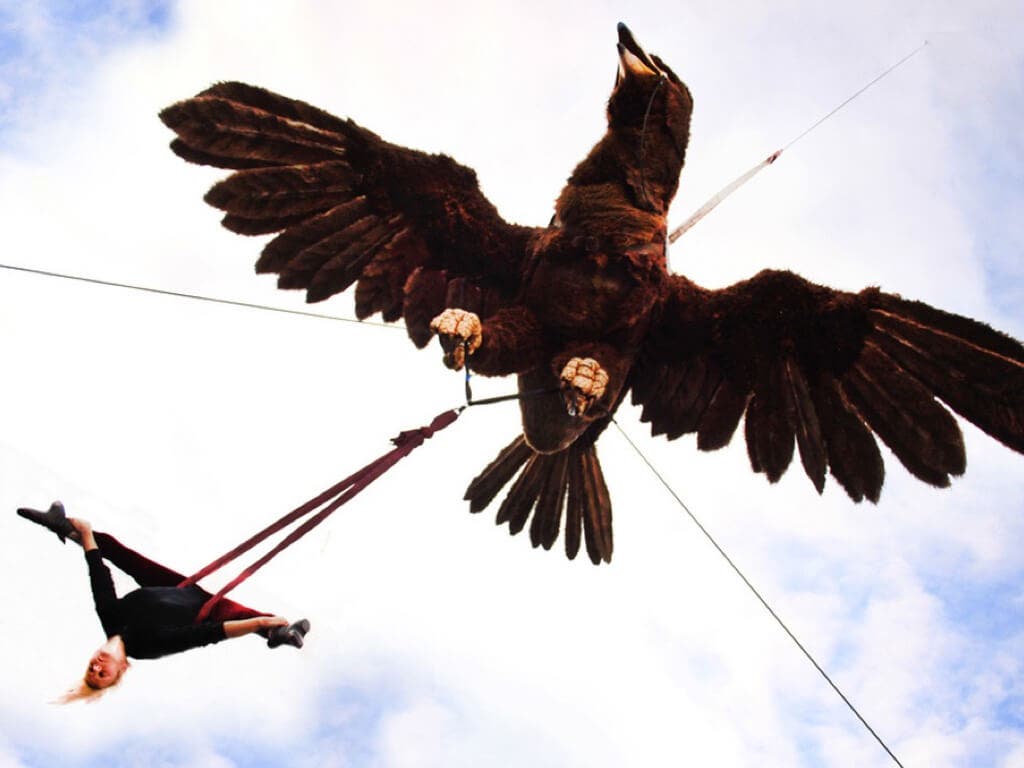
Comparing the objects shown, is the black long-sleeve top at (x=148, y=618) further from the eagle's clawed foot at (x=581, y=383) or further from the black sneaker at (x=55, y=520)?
the eagle's clawed foot at (x=581, y=383)

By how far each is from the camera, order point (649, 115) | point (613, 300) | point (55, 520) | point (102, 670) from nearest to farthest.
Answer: point (102, 670) → point (55, 520) → point (613, 300) → point (649, 115)

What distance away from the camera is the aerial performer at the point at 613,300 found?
332 cm

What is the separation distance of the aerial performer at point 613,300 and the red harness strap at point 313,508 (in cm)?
38

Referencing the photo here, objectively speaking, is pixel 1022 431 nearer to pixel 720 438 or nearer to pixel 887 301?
pixel 887 301

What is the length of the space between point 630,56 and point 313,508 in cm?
225

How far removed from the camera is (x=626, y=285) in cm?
342

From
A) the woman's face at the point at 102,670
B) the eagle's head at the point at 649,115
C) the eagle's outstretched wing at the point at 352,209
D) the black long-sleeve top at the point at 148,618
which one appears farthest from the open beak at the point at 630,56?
the woman's face at the point at 102,670

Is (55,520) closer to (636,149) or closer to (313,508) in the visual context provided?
(313,508)

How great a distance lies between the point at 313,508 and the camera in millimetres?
2623

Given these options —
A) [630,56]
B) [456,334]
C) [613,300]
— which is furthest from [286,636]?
[630,56]

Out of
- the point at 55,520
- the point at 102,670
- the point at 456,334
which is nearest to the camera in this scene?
the point at 102,670

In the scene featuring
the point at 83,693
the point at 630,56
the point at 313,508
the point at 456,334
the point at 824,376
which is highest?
the point at 630,56

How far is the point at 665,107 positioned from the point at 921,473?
5.70ft

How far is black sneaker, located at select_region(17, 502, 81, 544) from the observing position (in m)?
2.42
